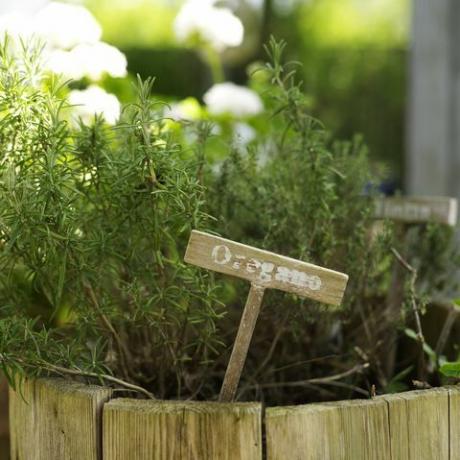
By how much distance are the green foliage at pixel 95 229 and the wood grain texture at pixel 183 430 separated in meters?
0.09

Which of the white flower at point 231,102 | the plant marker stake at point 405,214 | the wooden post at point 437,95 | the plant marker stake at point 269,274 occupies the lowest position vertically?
the plant marker stake at point 269,274

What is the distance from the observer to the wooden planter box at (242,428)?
890mm

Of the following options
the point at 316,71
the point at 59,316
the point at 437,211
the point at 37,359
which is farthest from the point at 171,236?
the point at 316,71

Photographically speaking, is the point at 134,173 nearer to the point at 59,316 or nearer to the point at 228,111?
the point at 59,316

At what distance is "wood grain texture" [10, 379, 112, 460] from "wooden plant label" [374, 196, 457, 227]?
2.28 ft

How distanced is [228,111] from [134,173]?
3.59 feet

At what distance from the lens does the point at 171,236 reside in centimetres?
104

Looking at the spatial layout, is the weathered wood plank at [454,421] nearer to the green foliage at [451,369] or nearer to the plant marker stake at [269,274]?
the green foliage at [451,369]

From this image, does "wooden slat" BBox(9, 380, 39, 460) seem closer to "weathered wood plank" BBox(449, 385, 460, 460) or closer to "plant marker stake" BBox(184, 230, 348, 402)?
"plant marker stake" BBox(184, 230, 348, 402)

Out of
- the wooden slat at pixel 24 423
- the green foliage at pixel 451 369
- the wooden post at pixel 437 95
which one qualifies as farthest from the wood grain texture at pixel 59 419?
the wooden post at pixel 437 95

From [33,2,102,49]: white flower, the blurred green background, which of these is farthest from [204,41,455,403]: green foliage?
the blurred green background

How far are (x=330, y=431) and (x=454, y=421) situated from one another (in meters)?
0.18

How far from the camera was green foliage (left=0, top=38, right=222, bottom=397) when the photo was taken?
0.93 meters

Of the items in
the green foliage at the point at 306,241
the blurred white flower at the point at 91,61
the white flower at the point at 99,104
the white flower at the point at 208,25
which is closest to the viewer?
the green foliage at the point at 306,241
